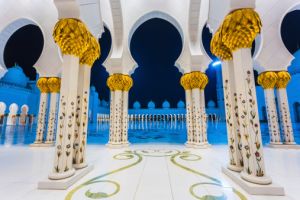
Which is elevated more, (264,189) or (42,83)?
(42,83)

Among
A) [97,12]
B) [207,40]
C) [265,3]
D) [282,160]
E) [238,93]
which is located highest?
[207,40]

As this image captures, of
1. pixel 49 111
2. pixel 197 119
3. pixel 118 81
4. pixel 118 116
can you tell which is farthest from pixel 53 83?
pixel 197 119

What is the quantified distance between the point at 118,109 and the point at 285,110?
560 centimetres

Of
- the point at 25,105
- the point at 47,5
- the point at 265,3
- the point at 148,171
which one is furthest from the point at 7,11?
the point at 25,105

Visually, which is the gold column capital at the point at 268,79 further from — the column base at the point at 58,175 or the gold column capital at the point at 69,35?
the column base at the point at 58,175

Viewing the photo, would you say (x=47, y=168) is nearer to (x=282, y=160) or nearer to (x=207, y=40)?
(x=282, y=160)

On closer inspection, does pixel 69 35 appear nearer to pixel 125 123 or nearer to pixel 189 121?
pixel 125 123

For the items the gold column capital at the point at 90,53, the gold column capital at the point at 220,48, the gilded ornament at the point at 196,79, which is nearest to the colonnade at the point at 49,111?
the gold column capital at the point at 90,53

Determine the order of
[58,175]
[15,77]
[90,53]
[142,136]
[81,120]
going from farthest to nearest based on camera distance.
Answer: [15,77] < [142,136] < [90,53] < [81,120] < [58,175]

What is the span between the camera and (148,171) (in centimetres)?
257

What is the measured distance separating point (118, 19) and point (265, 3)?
438cm

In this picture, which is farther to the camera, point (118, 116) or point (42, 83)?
point (42, 83)

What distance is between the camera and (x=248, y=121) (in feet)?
6.93

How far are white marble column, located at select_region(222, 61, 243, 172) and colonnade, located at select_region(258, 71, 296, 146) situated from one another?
3495mm
